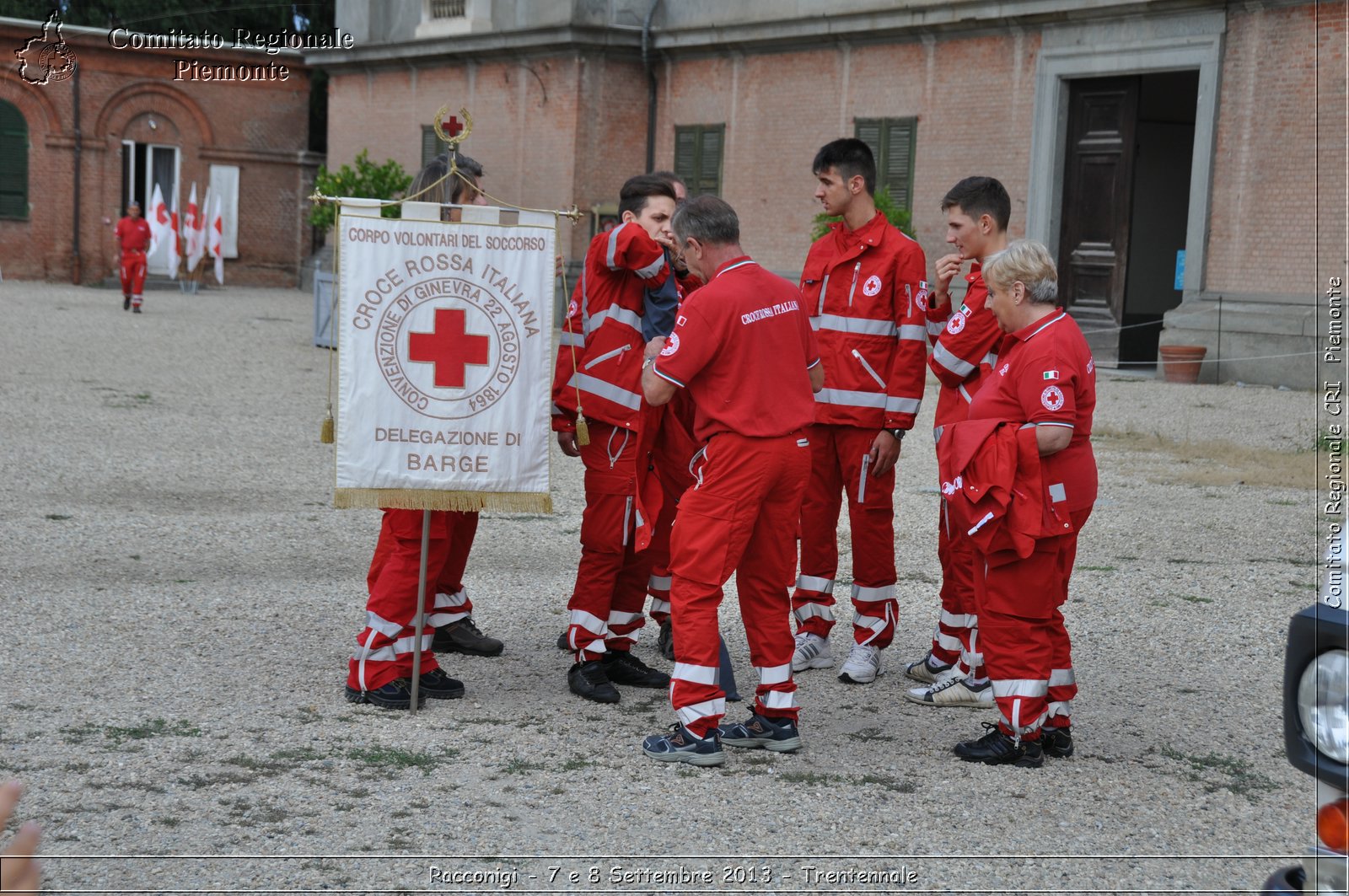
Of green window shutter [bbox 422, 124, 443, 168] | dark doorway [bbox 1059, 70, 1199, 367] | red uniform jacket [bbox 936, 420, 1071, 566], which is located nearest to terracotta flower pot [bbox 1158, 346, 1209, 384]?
dark doorway [bbox 1059, 70, 1199, 367]

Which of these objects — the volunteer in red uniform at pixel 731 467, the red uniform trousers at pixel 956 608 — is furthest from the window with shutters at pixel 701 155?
the volunteer in red uniform at pixel 731 467

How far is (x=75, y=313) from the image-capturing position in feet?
81.1

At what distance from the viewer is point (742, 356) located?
16.2ft

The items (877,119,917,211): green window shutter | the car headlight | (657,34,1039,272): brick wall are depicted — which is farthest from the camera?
(877,119,917,211): green window shutter

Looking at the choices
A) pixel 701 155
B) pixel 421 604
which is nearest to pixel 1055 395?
pixel 421 604

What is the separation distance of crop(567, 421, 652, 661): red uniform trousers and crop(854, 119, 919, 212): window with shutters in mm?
17040

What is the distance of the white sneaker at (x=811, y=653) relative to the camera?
6277 millimetres

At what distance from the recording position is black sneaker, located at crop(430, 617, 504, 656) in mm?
6293

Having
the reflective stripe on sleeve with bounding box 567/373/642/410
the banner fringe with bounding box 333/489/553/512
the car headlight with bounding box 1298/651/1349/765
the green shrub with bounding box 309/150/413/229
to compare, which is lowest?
the banner fringe with bounding box 333/489/553/512

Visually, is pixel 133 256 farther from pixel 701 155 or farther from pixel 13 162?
pixel 701 155

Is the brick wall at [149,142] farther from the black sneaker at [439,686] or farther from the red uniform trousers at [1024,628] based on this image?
the red uniform trousers at [1024,628]

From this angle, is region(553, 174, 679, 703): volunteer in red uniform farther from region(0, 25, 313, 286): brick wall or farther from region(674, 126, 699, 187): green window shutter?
region(0, 25, 313, 286): brick wall

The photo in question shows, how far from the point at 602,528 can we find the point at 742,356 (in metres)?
1.18

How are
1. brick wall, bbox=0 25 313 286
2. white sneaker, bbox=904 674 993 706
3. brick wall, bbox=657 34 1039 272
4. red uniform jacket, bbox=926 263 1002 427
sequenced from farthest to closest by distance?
brick wall, bbox=0 25 313 286 → brick wall, bbox=657 34 1039 272 → white sneaker, bbox=904 674 993 706 → red uniform jacket, bbox=926 263 1002 427
